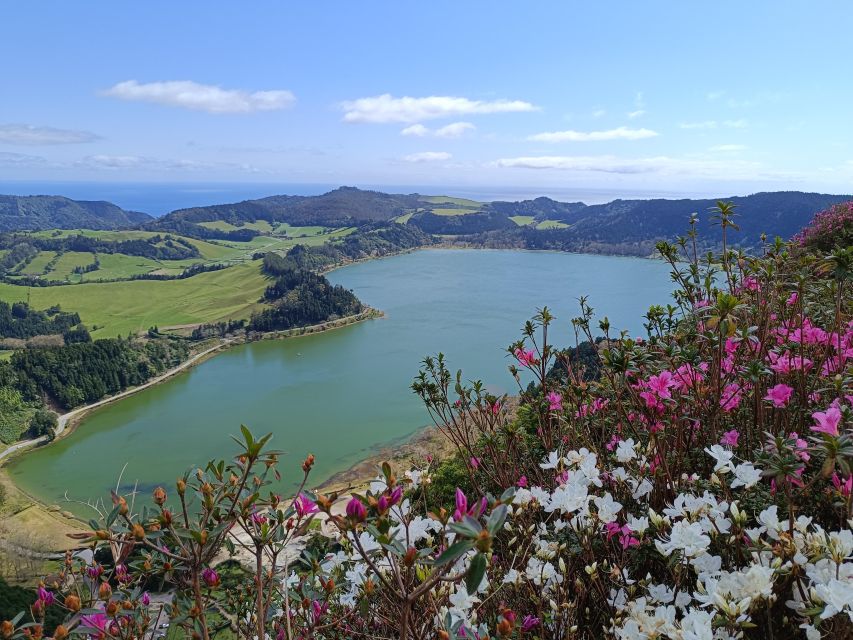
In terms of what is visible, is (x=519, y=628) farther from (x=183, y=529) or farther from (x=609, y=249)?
(x=609, y=249)

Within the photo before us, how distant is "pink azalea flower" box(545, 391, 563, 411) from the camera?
8.11ft

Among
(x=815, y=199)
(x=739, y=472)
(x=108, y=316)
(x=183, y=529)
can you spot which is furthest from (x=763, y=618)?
(x=815, y=199)

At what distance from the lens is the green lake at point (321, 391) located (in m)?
21.9

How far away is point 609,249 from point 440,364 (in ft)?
303

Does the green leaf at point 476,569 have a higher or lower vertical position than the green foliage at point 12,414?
higher

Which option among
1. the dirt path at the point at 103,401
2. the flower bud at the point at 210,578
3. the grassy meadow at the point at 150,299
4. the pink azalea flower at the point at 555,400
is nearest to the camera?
the flower bud at the point at 210,578

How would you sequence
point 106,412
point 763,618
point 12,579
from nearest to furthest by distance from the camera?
point 763,618 < point 12,579 < point 106,412

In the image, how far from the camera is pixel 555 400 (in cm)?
260

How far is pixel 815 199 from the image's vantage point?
7850 cm

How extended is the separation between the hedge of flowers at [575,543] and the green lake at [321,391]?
25.8 feet

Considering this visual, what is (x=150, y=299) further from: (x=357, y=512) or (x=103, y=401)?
(x=357, y=512)

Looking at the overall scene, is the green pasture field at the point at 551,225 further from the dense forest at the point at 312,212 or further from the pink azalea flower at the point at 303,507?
the pink azalea flower at the point at 303,507

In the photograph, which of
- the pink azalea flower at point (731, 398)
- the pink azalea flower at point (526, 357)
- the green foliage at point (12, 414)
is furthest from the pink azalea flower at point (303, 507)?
the green foliage at point (12, 414)

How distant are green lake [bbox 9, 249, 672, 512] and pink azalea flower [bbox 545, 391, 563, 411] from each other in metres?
7.17
